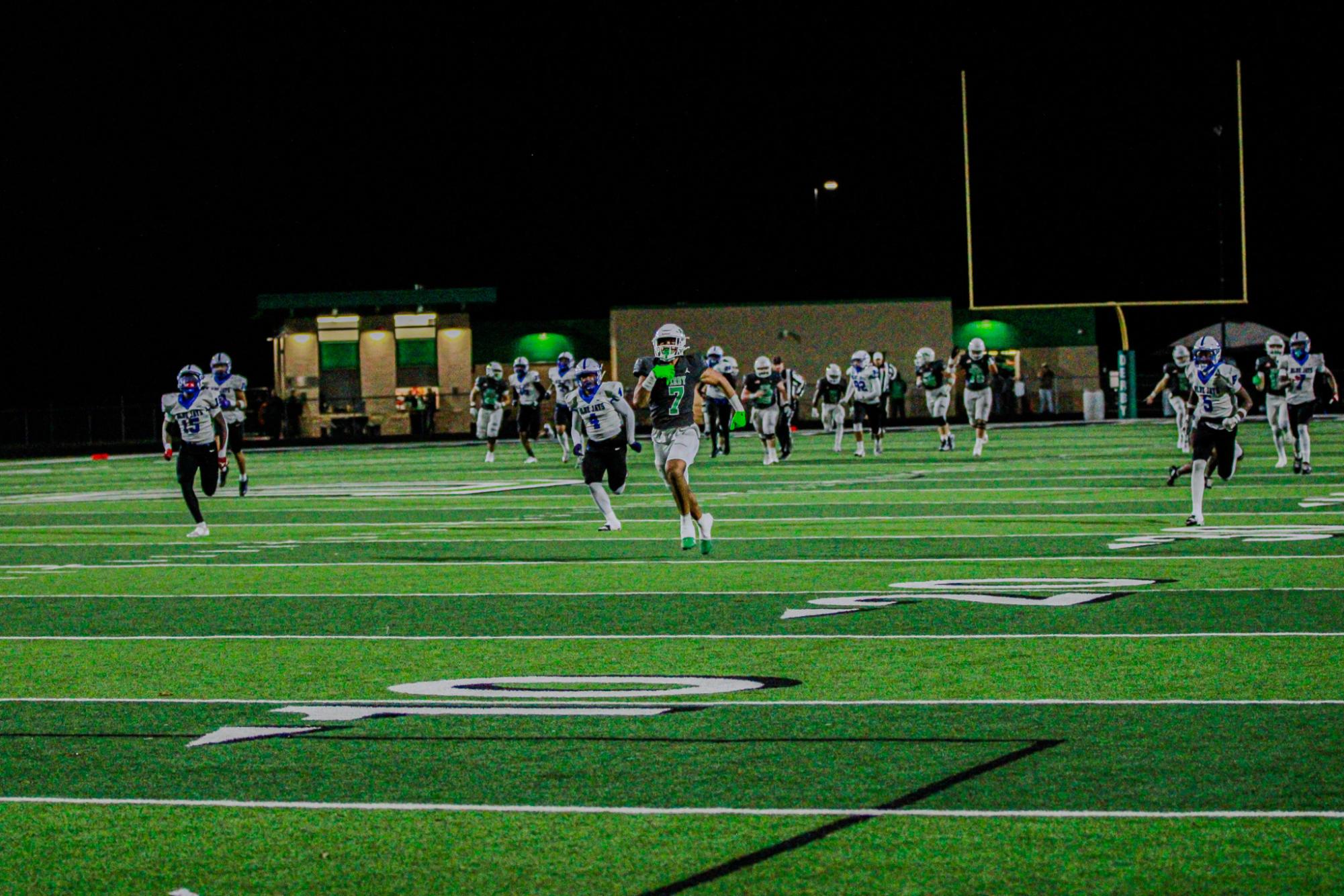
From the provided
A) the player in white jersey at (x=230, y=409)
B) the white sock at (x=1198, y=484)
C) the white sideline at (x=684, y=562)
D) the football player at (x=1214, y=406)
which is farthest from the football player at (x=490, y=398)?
the white sock at (x=1198, y=484)

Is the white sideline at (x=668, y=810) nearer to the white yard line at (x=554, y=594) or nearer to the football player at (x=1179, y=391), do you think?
the white yard line at (x=554, y=594)

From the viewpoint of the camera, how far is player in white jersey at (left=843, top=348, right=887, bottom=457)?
3244 cm

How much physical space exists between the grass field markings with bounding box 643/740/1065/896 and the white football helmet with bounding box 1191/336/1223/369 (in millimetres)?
10987

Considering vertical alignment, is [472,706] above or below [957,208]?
below

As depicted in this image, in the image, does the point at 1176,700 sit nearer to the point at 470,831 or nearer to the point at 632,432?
the point at 470,831

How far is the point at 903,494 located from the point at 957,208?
3535cm

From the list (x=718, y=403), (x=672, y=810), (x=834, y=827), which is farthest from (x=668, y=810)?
(x=718, y=403)

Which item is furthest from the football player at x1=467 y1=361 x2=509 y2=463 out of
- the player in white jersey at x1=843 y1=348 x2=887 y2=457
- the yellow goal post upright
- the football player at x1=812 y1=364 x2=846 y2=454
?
the yellow goal post upright

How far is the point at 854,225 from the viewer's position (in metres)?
57.4

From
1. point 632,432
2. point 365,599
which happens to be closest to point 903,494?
point 632,432

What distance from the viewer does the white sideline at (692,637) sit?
9734 mm

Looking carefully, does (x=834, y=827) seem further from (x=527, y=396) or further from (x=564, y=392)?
(x=527, y=396)

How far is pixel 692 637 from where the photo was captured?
10.2 metres

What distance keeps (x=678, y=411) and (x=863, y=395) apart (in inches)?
688
